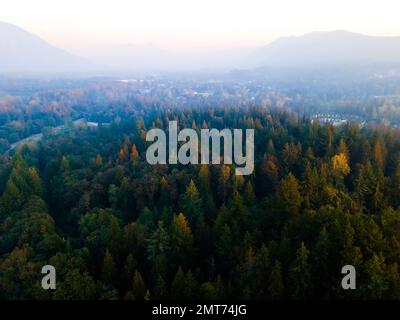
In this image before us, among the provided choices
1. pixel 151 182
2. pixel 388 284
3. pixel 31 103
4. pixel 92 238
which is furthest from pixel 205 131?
pixel 31 103

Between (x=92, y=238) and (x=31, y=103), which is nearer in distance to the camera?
(x=92, y=238)

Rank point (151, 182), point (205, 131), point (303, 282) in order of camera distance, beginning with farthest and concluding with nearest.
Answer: point (205, 131) → point (151, 182) → point (303, 282)

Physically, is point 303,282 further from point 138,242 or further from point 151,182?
point 151,182
